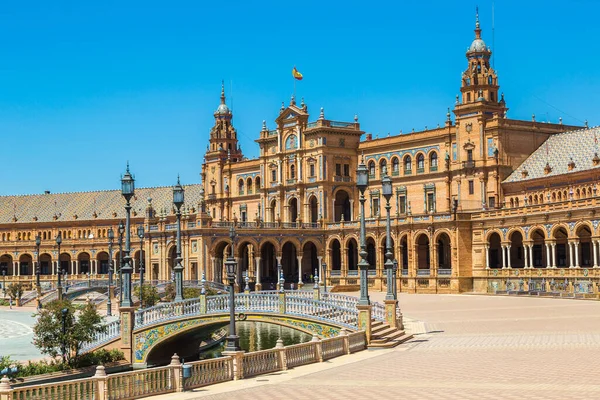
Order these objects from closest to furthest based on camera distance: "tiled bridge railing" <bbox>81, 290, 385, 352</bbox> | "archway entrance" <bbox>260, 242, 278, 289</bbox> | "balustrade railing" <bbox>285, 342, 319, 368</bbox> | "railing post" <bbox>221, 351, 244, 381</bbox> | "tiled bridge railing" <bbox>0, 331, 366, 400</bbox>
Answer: "tiled bridge railing" <bbox>0, 331, 366, 400</bbox>, "railing post" <bbox>221, 351, 244, 381</bbox>, "balustrade railing" <bbox>285, 342, 319, 368</bbox>, "tiled bridge railing" <bbox>81, 290, 385, 352</bbox>, "archway entrance" <bbox>260, 242, 278, 289</bbox>

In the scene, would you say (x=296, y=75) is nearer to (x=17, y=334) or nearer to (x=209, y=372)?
(x=17, y=334)

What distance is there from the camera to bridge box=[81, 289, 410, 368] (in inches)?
1438

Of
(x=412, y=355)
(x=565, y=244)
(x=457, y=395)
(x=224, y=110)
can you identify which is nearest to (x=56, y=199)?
(x=224, y=110)

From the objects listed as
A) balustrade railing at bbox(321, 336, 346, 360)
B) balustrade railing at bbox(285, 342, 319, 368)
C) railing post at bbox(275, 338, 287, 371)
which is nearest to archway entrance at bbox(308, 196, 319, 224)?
balustrade railing at bbox(321, 336, 346, 360)

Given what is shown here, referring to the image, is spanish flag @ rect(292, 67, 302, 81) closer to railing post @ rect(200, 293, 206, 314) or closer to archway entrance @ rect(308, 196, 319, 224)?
archway entrance @ rect(308, 196, 319, 224)

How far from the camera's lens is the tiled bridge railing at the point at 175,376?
22469 millimetres

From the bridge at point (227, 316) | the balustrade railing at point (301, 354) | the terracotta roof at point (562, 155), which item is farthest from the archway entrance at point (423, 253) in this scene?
the balustrade railing at point (301, 354)

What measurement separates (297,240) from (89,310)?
4961 centimetres

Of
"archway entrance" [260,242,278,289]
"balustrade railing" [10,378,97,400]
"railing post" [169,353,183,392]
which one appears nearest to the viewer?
"balustrade railing" [10,378,97,400]

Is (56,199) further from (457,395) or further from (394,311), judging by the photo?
(457,395)

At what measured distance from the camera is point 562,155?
76.8 m

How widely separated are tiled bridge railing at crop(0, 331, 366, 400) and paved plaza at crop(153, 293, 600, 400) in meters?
0.44

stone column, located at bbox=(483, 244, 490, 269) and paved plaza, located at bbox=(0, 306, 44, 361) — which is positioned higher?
stone column, located at bbox=(483, 244, 490, 269)

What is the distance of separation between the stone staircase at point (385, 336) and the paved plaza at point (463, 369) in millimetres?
633
